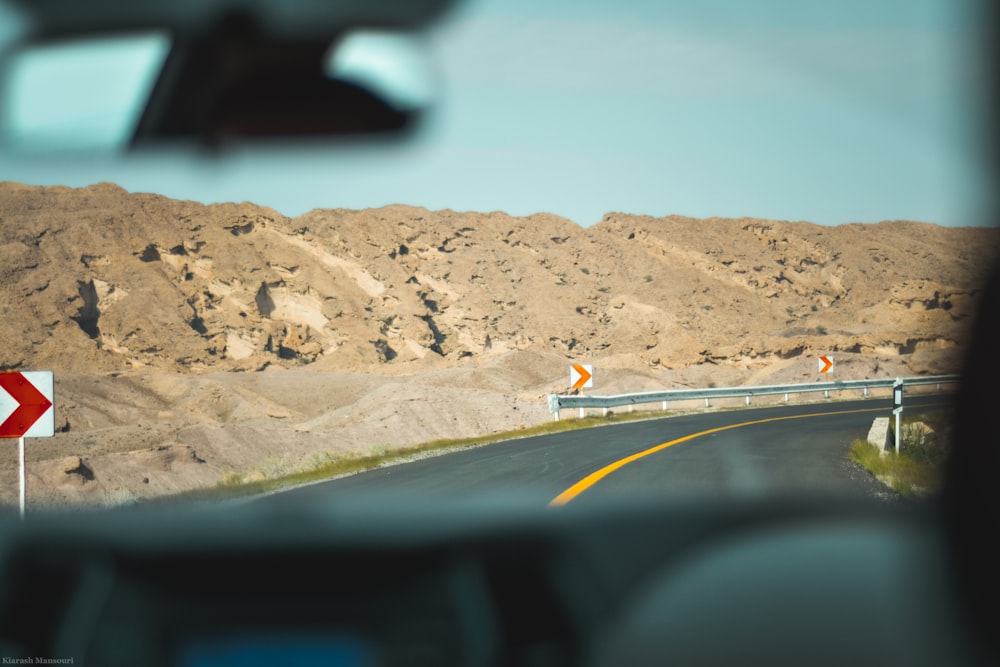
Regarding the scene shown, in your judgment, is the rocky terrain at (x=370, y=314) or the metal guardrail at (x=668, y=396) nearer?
the metal guardrail at (x=668, y=396)

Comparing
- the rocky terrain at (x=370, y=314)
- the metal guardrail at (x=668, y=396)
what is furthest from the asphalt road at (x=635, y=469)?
the rocky terrain at (x=370, y=314)

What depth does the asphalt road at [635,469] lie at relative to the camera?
9.92 meters

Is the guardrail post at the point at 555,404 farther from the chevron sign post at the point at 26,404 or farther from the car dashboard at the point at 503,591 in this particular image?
the car dashboard at the point at 503,591

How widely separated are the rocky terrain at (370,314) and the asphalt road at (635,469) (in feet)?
23.7

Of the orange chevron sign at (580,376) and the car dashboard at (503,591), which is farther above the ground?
the car dashboard at (503,591)

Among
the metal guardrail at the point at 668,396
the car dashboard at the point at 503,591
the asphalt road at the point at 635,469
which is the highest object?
the car dashboard at the point at 503,591

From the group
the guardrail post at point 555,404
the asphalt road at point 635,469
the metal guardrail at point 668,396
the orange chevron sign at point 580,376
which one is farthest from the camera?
the orange chevron sign at point 580,376

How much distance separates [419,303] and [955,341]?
196ft

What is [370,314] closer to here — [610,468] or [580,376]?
[580,376]

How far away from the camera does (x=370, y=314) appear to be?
193ft

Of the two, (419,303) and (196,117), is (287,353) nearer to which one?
(419,303)

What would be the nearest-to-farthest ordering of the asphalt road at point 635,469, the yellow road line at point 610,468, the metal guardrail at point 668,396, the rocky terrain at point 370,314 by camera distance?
the yellow road line at point 610,468
the asphalt road at point 635,469
the metal guardrail at point 668,396
the rocky terrain at point 370,314

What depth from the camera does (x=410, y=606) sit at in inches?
148

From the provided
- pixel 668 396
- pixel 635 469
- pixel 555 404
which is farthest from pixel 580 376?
pixel 635 469
